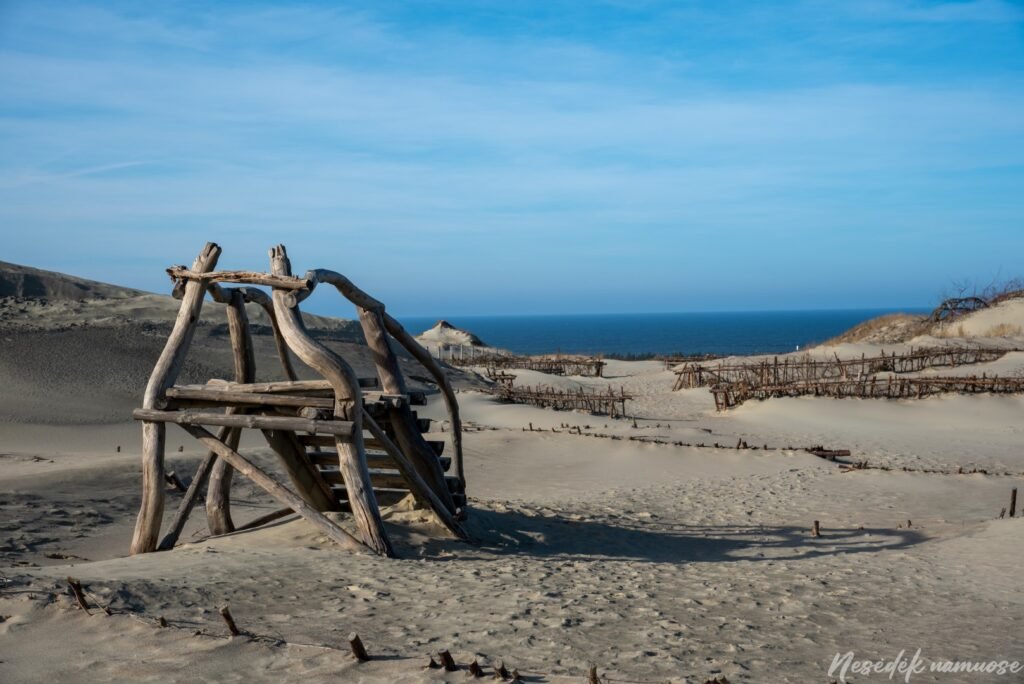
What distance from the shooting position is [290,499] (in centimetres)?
817

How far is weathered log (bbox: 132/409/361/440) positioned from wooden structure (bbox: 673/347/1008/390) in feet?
61.3

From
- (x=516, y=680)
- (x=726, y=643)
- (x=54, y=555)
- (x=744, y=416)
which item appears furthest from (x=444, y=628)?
(x=744, y=416)

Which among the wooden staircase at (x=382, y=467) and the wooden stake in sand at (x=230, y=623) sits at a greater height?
the wooden staircase at (x=382, y=467)

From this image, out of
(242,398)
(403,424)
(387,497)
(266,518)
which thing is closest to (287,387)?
(242,398)

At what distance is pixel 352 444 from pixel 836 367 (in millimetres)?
22884

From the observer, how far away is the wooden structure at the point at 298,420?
26.1 feet

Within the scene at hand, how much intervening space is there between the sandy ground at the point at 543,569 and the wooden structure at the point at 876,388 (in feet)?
15.9

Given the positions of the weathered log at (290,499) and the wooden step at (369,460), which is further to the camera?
the wooden step at (369,460)

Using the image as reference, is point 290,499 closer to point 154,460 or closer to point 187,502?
point 154,460

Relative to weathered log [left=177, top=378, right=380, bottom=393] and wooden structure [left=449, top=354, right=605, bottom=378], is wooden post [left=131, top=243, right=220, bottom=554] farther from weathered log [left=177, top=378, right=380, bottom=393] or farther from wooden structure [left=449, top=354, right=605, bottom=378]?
wooden structure [left=449, top=354, right=605, bottom=378]

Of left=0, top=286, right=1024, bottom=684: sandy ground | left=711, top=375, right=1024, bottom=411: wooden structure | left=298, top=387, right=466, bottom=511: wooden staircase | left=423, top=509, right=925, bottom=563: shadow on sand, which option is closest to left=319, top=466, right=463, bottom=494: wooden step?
left=298, top=387, right=466, bottom=511: wooden staircase

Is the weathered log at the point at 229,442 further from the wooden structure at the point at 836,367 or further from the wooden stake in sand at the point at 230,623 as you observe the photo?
the wooden structure at the point at 836,367

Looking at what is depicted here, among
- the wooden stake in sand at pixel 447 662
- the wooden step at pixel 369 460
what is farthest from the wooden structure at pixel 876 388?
the wooden stake in sand at pixel 447 662

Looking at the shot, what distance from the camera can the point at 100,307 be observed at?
2345 centimetres
